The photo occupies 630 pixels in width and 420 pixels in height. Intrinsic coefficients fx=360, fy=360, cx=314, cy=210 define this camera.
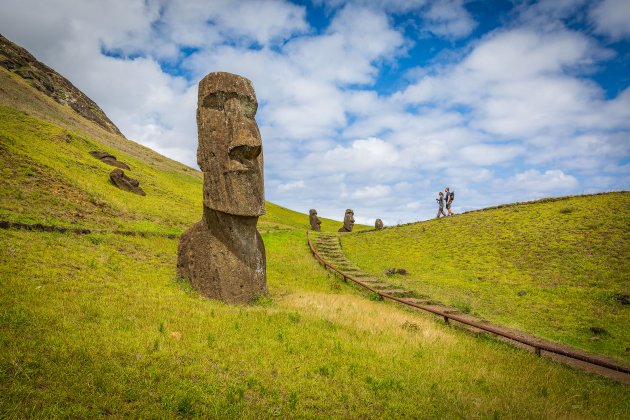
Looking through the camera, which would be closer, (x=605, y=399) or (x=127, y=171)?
(x=605, y=399)

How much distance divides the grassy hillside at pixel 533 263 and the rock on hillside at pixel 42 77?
76.0 meters

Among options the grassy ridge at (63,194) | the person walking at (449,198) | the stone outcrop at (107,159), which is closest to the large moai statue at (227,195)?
the grassy ridge at (63,194)

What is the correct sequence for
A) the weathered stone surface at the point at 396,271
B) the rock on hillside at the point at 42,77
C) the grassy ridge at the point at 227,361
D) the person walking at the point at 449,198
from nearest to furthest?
the grassy ridge at the point at 227,361 → the weathered stone surface at the point at 396,271 → the person walking at the point at 449,198 → the rock on hillside at the point at 42,77

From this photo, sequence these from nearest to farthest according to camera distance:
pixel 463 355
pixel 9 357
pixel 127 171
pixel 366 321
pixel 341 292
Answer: pixel 9 357 < pixel 463 355 < pixel 366 321 < pixel 341 292 < pixel 127 171

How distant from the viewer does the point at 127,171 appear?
39781 mm

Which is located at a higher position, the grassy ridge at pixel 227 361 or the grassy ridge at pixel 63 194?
the grassy ridge at pixel 63 194

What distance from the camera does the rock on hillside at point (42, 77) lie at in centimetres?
6931

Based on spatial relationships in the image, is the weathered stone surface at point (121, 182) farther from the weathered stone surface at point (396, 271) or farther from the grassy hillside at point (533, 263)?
the weathered stone surface at point (396, 271)

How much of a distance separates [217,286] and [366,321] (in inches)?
186

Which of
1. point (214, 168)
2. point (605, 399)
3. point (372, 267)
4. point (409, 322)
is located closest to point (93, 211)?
point (214, 168)

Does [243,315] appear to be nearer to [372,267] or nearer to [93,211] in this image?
[372,267]

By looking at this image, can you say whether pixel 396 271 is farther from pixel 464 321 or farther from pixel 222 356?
pixel 222 356

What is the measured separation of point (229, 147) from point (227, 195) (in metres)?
1.54

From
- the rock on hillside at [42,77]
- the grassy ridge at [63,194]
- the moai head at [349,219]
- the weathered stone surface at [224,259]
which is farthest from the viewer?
the rock on hillside at [42,77]
